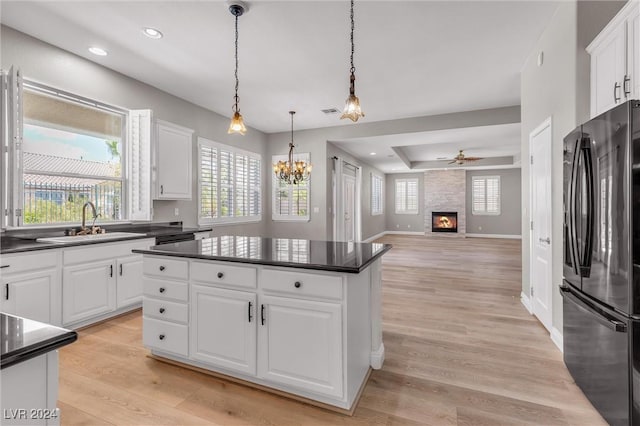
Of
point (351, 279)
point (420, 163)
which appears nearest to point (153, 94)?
point (351, 279)

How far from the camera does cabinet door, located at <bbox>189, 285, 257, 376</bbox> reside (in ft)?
6.72

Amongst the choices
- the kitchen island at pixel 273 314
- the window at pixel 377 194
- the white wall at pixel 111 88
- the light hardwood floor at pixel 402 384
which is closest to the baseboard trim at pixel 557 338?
the light hardwood floor at pixel 402 384

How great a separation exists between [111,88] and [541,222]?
516cm

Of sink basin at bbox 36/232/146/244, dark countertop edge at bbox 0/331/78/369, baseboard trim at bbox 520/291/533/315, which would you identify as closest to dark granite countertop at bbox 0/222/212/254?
sink basin at bbox 36/232/146/244

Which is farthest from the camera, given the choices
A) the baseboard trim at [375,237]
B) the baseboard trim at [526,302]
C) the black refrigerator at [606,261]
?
the baseboard trim at [375,237]

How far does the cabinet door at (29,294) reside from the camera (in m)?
2.55

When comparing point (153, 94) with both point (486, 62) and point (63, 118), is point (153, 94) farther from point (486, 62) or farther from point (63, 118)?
point (486, 62)

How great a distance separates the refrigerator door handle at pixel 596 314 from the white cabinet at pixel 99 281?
405 centimetres

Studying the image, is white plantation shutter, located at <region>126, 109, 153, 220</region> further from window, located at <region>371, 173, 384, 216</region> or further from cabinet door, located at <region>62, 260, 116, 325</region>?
window, located at <region>371, 173, 384, 216</region>

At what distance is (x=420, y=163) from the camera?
1147 cm

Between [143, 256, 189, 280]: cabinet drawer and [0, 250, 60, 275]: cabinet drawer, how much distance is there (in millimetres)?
1153

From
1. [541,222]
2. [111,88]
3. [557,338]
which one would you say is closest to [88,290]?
[111,88]

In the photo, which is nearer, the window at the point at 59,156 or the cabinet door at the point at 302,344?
the cabinet door at the point at 302,344

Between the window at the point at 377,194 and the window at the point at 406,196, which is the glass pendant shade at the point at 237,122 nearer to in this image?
the window at the point at 377,194
